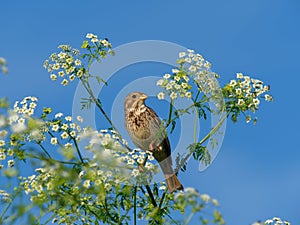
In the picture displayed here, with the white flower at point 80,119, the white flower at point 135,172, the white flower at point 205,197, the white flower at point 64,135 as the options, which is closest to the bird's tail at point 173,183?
the white flower at point 135,172

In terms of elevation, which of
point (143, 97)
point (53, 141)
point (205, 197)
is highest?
point (143, 97)

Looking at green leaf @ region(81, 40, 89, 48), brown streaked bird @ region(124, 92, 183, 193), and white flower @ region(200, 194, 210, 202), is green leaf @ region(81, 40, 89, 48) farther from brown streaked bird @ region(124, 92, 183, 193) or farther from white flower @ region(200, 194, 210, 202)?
white flower @ region(200, 194, 210, 202)

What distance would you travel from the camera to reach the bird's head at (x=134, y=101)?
7.59 meters

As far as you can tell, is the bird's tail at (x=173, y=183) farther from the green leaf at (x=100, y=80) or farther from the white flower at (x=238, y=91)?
the green leaf at (x=100, y=80)

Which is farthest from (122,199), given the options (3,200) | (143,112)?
(143,112)

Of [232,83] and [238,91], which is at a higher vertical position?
[232,83]

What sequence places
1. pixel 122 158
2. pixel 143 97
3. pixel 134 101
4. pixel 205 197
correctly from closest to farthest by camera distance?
1. pixel 205 197
2. pixel 122 158
3. pixel 143 97
4. pixel 134 101

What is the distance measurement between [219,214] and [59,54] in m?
4.28

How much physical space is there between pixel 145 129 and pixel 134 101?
0.38 meters

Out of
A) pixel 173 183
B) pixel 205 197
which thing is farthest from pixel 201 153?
pixel 205 197

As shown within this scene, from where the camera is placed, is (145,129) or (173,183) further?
(145,129)

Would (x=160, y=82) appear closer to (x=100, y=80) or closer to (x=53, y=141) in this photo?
(x=100, y=80)

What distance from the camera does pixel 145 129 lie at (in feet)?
25.3

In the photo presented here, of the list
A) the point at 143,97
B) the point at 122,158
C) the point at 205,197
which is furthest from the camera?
the point at 143,97
